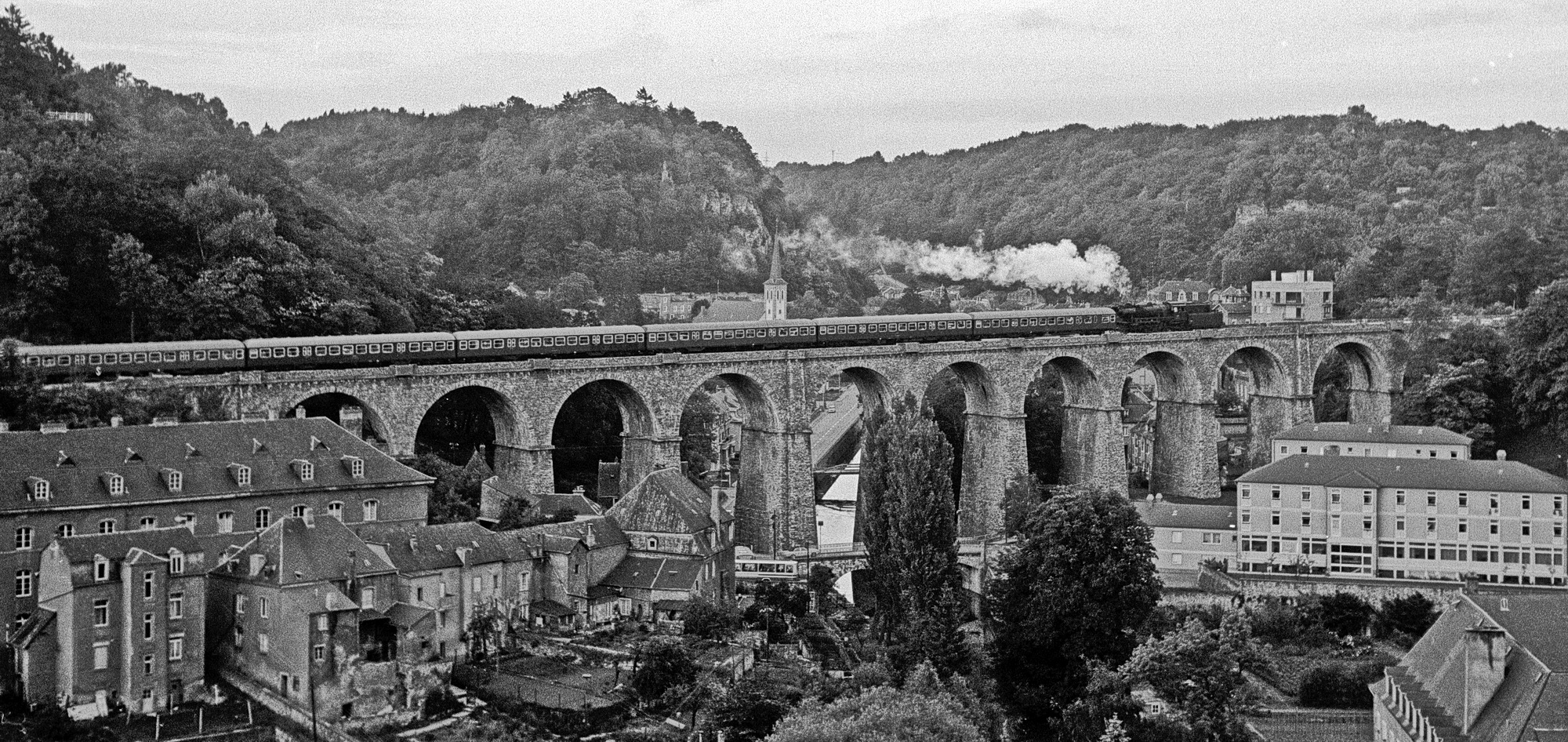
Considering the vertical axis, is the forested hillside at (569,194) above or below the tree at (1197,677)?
above

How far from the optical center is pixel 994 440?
283 ft

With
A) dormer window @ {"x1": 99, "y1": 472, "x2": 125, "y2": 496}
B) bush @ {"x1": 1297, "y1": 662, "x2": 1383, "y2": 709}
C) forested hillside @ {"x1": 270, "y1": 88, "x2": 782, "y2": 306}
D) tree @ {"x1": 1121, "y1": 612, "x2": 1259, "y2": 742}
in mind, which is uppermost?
forested hillside @ {"x1": 270, "y1": 88, "x2": 782, "y2": 306}

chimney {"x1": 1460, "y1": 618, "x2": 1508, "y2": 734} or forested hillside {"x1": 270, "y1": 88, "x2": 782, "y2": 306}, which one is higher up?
forested hillside {"x1": 270, "y1": 88, "x2": 782, "y2": 306}

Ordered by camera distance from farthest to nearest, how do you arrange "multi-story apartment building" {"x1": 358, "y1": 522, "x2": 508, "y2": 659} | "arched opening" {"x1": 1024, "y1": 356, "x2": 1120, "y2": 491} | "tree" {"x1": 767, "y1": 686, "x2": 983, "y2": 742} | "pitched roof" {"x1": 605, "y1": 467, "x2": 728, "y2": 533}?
"arched opening" {"x1": 1024, "y1": 356, "x2": 1120, "y2": 491} < "pitched roof" {"x1": 605, "y1": 467, "x2": 728, "y2": 533} < "multi-story apartment building" {"x1": 358, "y1": 522, "x2": 508, "y2": 659} < "tree" {"x1": 767, "y1": 686, "x2": 983, "y2": 742}

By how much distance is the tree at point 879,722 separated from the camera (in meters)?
43.3

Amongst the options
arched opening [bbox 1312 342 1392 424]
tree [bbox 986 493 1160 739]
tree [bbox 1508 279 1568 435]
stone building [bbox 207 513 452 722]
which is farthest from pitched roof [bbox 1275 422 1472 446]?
stone building [bbox 207 513 452 722]

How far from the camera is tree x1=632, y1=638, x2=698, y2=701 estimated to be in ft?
168

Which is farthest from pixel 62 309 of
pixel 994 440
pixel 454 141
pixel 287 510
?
pixel 454 141

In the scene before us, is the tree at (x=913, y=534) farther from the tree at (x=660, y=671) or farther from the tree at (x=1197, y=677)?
the tree at (x=660, y=671)

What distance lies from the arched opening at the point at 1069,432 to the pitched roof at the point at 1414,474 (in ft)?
46.8

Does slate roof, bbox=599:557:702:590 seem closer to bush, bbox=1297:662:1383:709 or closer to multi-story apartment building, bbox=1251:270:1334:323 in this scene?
bush, bbox=1297:662:1383:709

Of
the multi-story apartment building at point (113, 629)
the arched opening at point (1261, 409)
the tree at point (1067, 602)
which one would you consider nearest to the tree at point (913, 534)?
the tree at point (1067, 602)

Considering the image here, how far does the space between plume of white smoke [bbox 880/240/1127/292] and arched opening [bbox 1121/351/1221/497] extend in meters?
66.7

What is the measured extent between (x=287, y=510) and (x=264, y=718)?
945 centimetres
